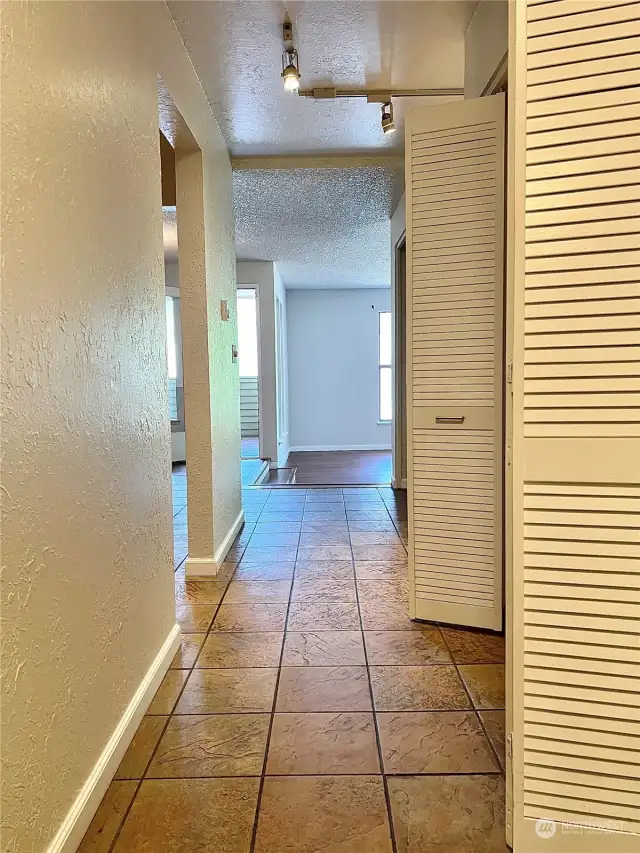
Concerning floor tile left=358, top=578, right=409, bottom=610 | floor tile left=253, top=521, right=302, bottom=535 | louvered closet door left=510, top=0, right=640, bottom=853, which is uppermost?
louvered closet door left=510, top=0, right=640, bottom=853

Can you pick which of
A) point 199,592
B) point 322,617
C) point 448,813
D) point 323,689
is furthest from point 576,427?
point 199,592

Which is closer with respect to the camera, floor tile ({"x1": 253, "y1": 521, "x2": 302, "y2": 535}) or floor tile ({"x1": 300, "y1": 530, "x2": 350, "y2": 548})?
floor tile ({"x1": 300, "y1": 530, "x2": 350, "y2": 548})

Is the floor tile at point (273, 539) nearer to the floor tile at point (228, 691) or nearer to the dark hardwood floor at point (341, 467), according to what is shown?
the floor tile at point (228, 691)

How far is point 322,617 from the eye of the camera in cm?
244

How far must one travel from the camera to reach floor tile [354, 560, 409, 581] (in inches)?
114

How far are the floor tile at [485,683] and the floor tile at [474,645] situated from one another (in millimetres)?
49

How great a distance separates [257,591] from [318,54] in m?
2.45

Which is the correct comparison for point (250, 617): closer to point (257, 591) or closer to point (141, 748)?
point (257, 591)

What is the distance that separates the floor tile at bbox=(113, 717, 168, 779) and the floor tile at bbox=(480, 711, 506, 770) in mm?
932

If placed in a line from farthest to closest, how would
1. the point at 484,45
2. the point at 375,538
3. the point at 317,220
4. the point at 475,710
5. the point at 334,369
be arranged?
the point at 334,369 → the point at 317,220 → the point at 375,538 → the point at 484,45 → the point at 475,710

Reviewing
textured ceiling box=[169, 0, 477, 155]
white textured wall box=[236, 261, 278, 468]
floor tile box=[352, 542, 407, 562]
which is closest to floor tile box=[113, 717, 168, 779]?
floor tile box=[352, 542, 407, 562]

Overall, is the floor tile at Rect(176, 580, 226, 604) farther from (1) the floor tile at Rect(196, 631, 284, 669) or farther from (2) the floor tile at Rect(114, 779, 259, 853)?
(2) the floor tile at Rect(114, 779, 259, 853)

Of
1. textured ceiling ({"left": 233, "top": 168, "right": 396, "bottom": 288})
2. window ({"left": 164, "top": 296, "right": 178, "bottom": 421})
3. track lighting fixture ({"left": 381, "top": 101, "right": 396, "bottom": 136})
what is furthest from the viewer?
window ({"left": 164, "top": 296, "right": 178, "bottom": 421})

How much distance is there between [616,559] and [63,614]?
1107 mm
